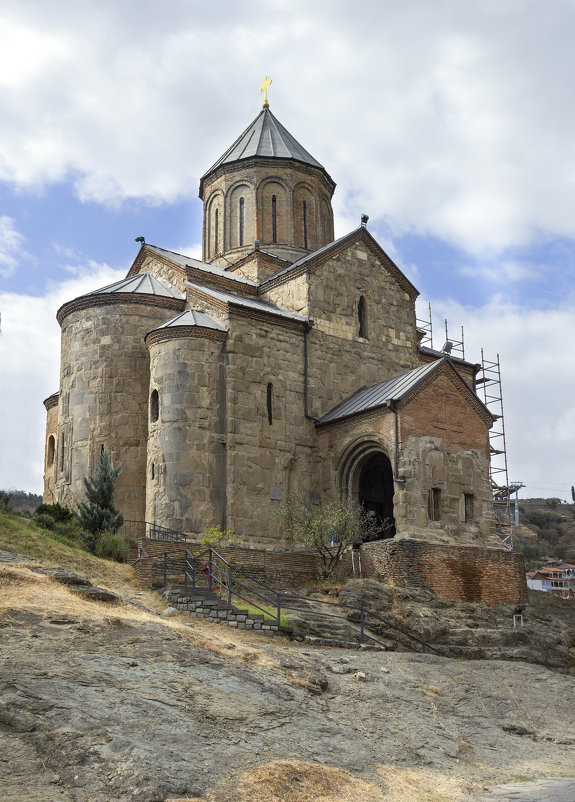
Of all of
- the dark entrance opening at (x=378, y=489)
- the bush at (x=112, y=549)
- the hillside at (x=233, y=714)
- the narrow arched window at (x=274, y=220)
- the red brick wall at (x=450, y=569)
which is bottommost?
the hillside at (x=233, y=714)

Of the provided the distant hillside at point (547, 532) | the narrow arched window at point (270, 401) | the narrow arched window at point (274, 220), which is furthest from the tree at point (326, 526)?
the distant hillside at point (547, 532)

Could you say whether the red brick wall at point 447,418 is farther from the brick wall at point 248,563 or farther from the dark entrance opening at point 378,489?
the brick wall at point 248,563

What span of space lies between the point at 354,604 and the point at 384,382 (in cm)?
885

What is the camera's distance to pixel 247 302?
2688 cm

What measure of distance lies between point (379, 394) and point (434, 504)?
3.76 meters

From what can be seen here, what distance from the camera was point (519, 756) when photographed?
12.8 metres

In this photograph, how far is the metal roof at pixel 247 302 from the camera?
2528cm

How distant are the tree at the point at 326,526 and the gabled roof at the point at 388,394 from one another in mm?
2723

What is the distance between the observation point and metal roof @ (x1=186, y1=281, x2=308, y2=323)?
25284mm

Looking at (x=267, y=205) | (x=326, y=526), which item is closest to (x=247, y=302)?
(x=267, y=205)

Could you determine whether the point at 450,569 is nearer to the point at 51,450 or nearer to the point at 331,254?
the point at 331,254

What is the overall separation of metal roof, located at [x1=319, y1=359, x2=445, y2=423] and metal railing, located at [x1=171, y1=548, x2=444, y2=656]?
256 inches

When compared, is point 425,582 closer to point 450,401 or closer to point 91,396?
point 450,401

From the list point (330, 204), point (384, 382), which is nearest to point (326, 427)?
point (384, 382)
